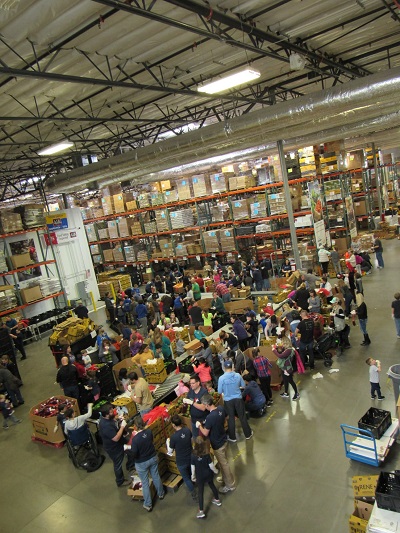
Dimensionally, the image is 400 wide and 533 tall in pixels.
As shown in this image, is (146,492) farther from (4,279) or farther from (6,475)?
(4,279)

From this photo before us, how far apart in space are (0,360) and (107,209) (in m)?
14.7

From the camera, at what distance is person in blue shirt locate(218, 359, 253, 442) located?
667cm

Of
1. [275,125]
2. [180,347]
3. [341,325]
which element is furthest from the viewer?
[275,125]

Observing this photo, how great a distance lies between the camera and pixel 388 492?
420 cm

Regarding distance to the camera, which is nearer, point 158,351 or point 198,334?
point 158,351

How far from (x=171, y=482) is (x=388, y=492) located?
3.26 meters

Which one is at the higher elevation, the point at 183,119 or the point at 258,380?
the point at 183,119

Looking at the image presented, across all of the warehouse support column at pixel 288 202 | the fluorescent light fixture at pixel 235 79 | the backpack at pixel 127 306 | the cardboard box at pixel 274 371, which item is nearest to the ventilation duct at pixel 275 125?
the warehouse support column at pixel 288 202

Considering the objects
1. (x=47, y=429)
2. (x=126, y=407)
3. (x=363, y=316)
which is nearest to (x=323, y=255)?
(x=363, y=316)

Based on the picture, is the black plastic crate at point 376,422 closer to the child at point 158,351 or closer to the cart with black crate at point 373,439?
the cart with black crate at point 373,439

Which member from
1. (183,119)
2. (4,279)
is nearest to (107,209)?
(4,279)

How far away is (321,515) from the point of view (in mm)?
5039

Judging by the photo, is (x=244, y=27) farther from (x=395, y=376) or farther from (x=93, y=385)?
(x=93, y=385)

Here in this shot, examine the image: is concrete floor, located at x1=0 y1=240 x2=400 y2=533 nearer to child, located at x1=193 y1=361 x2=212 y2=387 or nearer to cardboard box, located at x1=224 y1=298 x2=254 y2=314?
child, located at x1=193 y1=361 x2=212 y2=387
